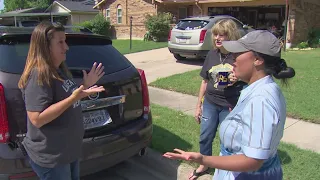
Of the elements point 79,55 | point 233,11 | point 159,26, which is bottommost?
point 79,55

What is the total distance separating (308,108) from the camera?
19.5 feet

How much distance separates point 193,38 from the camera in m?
11.6

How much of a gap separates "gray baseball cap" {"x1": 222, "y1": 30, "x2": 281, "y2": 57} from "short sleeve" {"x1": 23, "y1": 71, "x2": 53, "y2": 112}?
3.88 ft

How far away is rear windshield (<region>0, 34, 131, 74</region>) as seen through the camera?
284cm

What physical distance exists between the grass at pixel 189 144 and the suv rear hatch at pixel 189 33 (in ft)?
19.1

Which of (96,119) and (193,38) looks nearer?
(96,119)

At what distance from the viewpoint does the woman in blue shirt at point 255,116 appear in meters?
1.55

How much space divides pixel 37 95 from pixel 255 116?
1.34 metres

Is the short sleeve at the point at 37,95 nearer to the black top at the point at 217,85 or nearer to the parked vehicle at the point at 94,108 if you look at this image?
the parked vehicle at the point at 94,108

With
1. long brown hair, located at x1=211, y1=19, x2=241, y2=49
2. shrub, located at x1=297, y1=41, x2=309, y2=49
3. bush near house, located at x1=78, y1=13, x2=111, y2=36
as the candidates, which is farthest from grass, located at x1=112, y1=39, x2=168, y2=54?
long brown hair, located at x1=211, y1=19, x2=241, y2=49

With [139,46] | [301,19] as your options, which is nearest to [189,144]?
[139,46]

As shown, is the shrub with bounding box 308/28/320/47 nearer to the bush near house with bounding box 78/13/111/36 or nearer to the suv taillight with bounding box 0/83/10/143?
the bush near house with bounding box 78/13/111/36

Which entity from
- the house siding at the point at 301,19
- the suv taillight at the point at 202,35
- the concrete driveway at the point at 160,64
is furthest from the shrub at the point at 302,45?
the suv taillight at the point at 202,35

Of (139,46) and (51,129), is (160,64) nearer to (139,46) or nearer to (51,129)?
(139,46)
